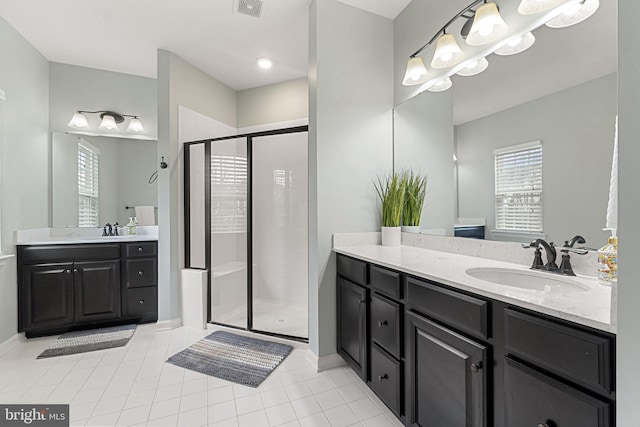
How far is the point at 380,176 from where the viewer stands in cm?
235

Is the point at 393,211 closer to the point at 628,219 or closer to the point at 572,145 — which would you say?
the point at 572,145

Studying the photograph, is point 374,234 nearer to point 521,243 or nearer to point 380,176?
point 380,176

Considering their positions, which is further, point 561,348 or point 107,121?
point 107,121

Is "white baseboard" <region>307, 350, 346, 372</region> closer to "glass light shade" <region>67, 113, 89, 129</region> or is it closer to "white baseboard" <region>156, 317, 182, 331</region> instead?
"white baseboard" <region>156, 317, 182, 331</region>

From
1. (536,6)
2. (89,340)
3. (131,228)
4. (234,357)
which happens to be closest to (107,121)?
(131,228)

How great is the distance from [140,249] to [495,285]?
3073mm

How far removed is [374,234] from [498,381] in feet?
4.58

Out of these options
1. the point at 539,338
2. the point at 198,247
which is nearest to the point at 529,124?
the point at 539,338

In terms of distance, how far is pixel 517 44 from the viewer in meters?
1.49

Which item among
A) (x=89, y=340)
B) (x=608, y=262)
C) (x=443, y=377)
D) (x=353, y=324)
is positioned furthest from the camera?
(x=89, y=340)

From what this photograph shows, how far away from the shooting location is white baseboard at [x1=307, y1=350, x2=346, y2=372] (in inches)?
83.0

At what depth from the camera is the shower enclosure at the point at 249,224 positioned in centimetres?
282

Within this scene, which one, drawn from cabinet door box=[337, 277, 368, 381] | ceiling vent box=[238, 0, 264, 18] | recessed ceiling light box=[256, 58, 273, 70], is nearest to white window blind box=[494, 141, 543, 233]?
cabinet door box=[337, 277, 368, 381]

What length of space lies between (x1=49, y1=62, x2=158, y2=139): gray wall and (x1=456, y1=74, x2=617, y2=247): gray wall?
3.56 meters
